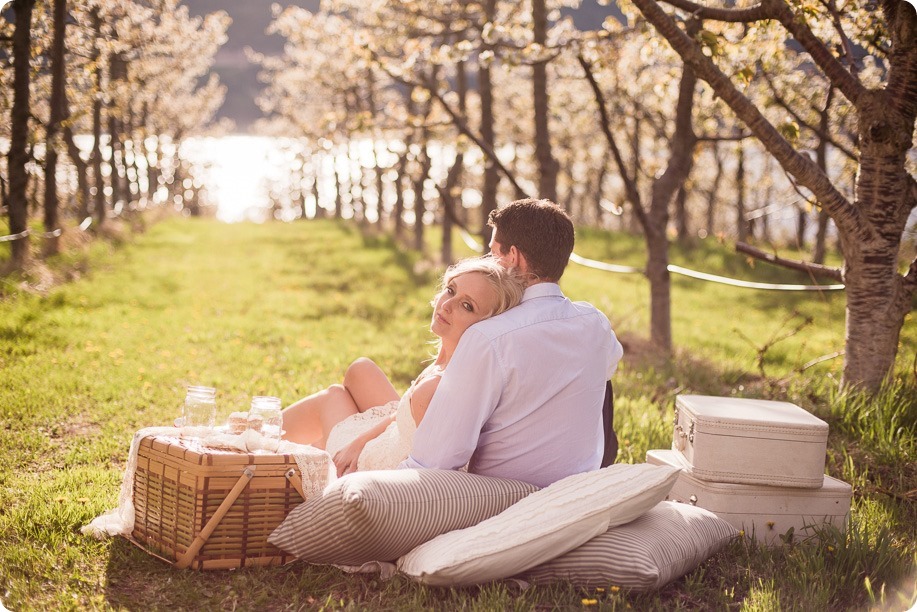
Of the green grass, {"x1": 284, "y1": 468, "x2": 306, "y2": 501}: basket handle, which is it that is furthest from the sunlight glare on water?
{"x1": 284, "y1": 468, "x2": 306, "y2": 501}: basket handle

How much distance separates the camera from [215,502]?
3617mm

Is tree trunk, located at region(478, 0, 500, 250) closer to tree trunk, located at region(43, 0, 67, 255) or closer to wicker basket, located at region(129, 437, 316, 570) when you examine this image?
tree trunk, located at region(43, 0, 67, 255)

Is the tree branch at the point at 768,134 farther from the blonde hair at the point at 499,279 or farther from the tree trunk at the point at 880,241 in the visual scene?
the blonde hair at the point at 499,279

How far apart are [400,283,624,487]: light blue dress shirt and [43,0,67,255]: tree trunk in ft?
20.1

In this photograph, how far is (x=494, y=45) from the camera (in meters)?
8.44

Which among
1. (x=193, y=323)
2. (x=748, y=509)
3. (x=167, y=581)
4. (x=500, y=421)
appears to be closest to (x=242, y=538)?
(x=167, y=581)

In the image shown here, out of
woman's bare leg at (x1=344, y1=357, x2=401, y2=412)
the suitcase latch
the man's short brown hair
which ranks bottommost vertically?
the suitcase latch

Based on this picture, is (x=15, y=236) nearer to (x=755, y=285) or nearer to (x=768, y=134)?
(x=768, y=134)

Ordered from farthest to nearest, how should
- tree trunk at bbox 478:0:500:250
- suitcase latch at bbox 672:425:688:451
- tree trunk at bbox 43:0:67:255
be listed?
1. tree trunk at bbox 478:0:500:250
2. tree trunk at bbox 43:0:67:255
3. suitcase latch at bbox 672:425:688:451

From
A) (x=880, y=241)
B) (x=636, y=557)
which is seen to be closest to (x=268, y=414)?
(x=636, y=557)

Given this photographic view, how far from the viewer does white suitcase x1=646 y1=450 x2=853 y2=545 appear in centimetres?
427

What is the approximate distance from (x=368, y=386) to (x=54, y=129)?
5.22m

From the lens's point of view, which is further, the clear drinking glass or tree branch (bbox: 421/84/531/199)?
tree branch (bbox: 421/84/531/199)

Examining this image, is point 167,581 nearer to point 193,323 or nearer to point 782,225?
point 193,323
